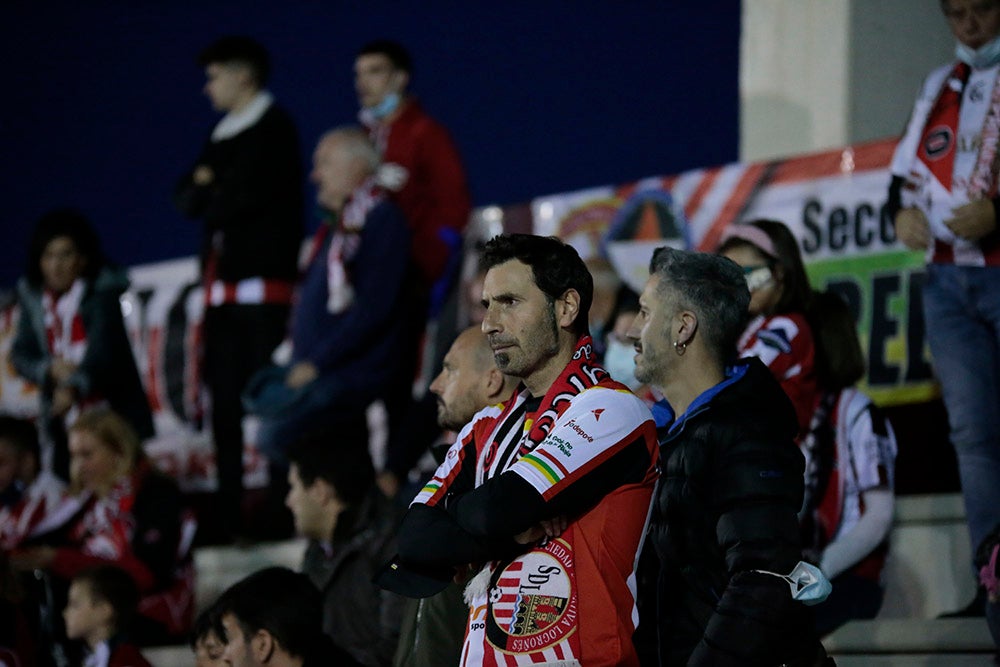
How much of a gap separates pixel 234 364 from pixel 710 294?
3873 millimetres

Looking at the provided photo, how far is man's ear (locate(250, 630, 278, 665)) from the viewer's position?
423 centimetres

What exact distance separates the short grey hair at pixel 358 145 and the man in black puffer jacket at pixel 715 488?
313 cm

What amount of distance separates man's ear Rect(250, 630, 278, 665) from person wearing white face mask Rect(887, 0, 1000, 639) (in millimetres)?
1886

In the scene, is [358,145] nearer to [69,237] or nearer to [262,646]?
[69,237]

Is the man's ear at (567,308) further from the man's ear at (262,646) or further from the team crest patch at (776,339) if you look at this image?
the man's ear at (262,646)

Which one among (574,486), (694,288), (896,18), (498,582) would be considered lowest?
(498,582)

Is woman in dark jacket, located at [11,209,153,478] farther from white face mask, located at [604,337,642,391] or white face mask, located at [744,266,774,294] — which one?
white face mask, located at [744,266,774,294]

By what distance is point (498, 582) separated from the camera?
3072mm

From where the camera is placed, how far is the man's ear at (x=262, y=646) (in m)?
4.23

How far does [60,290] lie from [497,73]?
275cm

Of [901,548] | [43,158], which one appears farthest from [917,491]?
[43,158]

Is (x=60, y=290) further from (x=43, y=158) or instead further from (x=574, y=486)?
(x=574, y=486)

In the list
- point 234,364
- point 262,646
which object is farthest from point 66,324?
point 262,646

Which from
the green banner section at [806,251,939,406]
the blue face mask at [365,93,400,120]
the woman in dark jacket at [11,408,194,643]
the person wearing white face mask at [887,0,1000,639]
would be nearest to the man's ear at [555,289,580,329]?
the person wearing white face mask at [887,0,1000,639]
